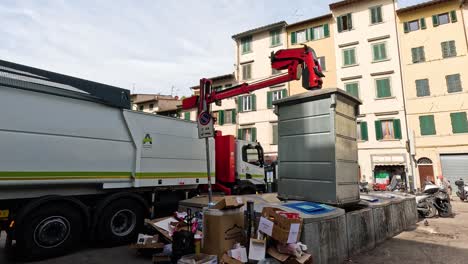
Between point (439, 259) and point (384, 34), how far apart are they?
65.5 ft

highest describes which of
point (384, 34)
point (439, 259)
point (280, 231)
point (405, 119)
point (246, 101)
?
point (384, 34)

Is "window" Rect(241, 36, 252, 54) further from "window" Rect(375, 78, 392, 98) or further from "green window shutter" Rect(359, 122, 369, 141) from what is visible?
"green window shutter" Rect(359, 122, 369, 141)

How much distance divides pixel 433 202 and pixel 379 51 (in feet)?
48.5

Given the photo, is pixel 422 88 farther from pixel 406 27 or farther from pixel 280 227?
pixel 280 227

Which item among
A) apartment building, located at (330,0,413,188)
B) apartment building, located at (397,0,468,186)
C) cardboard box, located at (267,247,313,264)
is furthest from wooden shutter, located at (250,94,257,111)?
cardboard box, located at (267,247,313,264)

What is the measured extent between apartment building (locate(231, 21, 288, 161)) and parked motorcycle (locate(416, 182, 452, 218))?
46.2 ft

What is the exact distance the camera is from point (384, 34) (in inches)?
825

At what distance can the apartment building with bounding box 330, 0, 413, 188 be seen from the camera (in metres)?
19.5

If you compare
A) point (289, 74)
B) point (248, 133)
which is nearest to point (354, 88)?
point (248, 133)

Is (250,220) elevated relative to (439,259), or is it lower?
elevated

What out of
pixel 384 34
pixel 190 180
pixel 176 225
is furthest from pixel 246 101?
pixel 176 225

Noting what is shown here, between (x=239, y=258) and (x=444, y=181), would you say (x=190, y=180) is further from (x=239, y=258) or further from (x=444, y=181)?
(x=444, y=181)

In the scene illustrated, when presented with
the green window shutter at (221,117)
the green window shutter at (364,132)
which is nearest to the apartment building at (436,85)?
the green window shutter at (364,132)

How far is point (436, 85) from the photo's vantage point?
62.3ft
